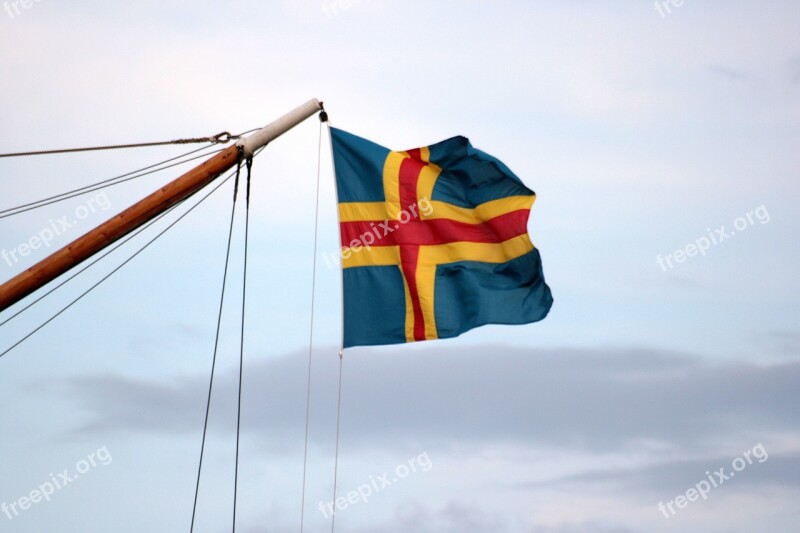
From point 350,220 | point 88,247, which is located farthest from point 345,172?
point 88,247

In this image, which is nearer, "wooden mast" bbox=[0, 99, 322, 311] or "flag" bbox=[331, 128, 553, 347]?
"wooden mast" bbox=[0, 99, 322, 311]

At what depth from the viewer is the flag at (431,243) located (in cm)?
3412

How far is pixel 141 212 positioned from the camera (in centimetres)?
3169

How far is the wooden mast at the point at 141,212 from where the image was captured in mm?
31031

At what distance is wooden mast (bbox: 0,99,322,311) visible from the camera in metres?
31.0

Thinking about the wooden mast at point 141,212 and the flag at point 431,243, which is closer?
the wooden mast at point 141,212

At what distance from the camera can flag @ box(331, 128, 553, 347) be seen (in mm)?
34125

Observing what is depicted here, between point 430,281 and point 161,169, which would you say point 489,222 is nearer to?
point 430,281

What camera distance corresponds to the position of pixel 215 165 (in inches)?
1264

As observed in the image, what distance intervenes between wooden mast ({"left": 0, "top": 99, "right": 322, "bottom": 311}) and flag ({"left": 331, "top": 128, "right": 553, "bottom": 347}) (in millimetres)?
2167

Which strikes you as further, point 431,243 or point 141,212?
point 431,243

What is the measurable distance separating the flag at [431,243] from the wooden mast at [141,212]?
2167 millimetres

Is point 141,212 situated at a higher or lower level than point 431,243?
higher

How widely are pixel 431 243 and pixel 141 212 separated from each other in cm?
613
